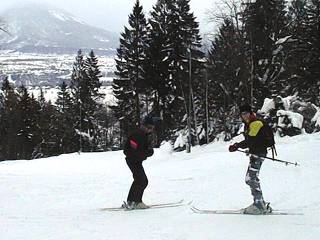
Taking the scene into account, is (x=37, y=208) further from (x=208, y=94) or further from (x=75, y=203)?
(x=208, y=94)

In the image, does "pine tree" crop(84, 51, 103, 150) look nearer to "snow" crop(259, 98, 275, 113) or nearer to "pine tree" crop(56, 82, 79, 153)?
"pine tree" crop(56, 82, 79, 153)

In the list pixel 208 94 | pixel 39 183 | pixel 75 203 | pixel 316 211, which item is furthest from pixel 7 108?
pixel 316 211

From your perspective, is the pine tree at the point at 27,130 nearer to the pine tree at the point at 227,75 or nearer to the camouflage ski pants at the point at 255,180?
the pine tree at the point at 227,75

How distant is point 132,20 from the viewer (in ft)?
163

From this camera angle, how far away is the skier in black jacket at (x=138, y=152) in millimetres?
9852

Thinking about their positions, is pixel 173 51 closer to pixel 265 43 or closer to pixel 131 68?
pixel 131 68

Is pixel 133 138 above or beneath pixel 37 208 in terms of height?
above

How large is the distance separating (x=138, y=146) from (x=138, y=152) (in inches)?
4.7

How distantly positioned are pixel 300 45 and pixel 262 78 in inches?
148

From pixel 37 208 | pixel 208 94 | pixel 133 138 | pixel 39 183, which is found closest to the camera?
pixel 133 138

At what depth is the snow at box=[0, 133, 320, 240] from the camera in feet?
25.0

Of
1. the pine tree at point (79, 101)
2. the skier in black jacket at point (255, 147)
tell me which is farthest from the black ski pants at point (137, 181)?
the pine tree at point (79, 101)

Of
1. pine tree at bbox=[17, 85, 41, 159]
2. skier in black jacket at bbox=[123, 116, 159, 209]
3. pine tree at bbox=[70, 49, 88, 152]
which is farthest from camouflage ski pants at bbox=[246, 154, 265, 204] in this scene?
pine tree at bbox=[17, 85, 41, 159]

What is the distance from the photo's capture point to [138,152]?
9859mm
